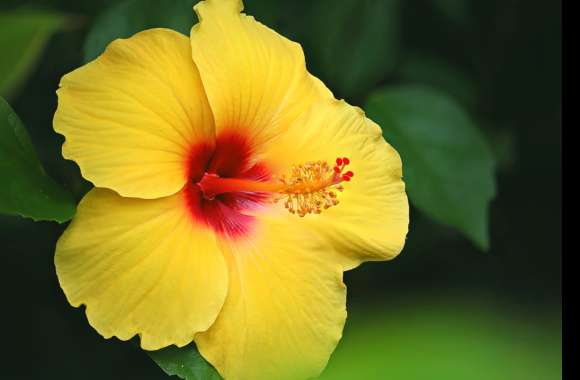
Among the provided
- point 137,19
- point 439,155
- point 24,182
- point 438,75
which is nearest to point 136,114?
point 24,182

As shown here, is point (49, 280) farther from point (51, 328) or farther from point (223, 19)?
point (223, 19)

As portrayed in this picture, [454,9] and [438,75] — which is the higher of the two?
[454,9]

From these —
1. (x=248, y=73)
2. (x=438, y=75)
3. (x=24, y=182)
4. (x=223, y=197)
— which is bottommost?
(x=438, y=75)

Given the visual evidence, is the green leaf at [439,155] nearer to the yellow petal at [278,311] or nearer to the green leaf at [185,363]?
the yellow petal at [278,311]

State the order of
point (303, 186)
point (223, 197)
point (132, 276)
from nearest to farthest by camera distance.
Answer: point (132, 276), point (303, 186), point (223, 197)

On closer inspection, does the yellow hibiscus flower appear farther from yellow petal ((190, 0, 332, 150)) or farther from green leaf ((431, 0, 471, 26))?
green leaf ((431, 0, 471, 26))

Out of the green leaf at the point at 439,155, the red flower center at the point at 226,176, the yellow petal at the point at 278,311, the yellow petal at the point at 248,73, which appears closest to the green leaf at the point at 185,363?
the yellow petal at the point at 278,311

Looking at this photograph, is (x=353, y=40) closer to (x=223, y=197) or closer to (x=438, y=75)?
(x=438, y=75)

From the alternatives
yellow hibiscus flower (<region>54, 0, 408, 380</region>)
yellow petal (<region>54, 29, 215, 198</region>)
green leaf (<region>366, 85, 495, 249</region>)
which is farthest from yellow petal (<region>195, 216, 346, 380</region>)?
green leaf (<region>366, 85, 495, 249</region>)
